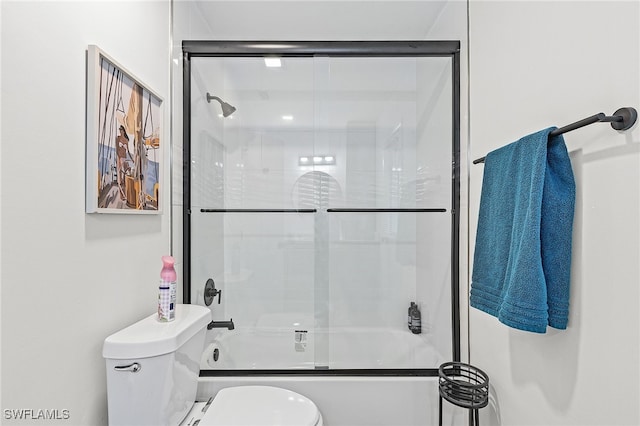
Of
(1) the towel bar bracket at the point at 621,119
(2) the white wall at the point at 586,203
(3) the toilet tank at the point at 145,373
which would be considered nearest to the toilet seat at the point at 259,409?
(3) the toilet tank at the point at 145,373

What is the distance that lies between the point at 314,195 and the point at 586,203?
47.7 inches

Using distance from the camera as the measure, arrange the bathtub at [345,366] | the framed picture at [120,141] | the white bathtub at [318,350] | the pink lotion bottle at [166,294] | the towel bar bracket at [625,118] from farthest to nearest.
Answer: the white bathtub at [318,350]
the bathtub at [345,366]
the pink lotion bottle at [166,294]
the framed picture at [120,141]
the towel bar bracket at [625,118]

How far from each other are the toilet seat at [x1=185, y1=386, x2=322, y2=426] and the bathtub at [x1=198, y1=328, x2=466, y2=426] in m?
0.21

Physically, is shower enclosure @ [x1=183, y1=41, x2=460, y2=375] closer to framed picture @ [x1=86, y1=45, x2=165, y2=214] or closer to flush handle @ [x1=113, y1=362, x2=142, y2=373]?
framed picture @ [x1=86, y1=45, x2=165, y2=214]

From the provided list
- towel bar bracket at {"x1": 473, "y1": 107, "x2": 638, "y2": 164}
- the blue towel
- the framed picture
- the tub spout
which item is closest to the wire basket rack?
the blue towel

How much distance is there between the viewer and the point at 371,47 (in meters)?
1.84

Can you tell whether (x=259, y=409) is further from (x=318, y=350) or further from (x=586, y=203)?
(x=586, y=203)

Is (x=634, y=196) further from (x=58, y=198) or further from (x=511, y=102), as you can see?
(x=58, y=198)

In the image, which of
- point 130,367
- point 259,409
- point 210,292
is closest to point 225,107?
point 210,292

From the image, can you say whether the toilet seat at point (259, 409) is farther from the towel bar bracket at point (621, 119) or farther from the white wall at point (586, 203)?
the towel bar bracket at point (621, 119)

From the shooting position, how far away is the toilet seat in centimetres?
136

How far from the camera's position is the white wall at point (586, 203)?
0.81 meters

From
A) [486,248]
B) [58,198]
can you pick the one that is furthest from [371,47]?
[58,198]

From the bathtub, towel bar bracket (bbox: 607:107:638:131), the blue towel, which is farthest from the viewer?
the bathtub
